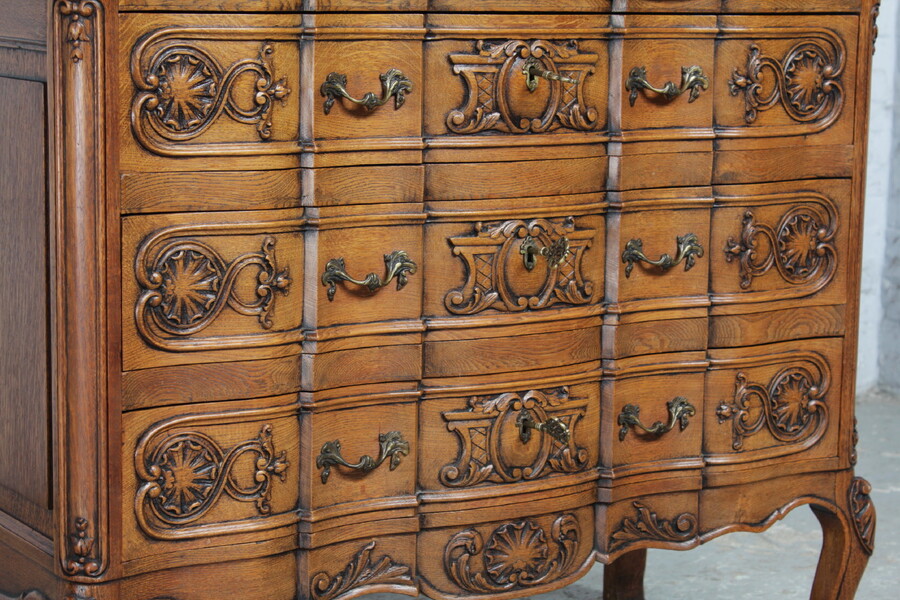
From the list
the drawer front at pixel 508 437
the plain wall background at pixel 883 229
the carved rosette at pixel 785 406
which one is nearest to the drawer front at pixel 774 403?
the carved rosette at pixel 785 406

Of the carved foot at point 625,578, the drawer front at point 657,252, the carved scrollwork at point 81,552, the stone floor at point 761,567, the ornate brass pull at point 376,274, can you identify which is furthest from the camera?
the stone floor at point 761,567

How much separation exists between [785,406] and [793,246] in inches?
10.7

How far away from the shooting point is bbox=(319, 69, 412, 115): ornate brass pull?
1912mm

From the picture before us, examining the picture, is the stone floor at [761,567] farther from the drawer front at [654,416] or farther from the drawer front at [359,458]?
the drawer front at [359,458]

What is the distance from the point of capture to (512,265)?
2100 mm

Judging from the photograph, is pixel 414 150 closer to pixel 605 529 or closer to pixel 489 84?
pixel 489 84

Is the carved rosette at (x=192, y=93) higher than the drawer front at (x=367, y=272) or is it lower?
higher

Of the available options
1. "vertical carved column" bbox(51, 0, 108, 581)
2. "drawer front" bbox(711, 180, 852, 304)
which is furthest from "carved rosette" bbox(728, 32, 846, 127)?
"vertical carved column" bbox(51, 0, 108, 581)

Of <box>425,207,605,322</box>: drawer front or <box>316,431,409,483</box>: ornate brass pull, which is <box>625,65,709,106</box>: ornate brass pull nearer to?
<box>425,207,605,322</box>: drawer front

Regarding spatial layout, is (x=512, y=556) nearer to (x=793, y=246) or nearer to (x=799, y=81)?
(x=793, y=246)

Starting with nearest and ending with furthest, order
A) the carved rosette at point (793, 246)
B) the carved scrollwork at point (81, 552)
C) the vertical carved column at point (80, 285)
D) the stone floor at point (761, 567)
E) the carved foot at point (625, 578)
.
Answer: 1. the vertical carved column at point (80, 285)
2. the carved scrollwork at point (81, 552)
3. the carved rosette at point (793, 246)
4. the carved foot at point (625, 578)
5. the stone floor at point (761, 567)

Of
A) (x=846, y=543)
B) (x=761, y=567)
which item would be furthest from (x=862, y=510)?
(x=761, y=567)

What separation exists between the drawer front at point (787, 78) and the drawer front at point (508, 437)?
19.3 inches

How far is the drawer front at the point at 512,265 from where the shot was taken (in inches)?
81.0
